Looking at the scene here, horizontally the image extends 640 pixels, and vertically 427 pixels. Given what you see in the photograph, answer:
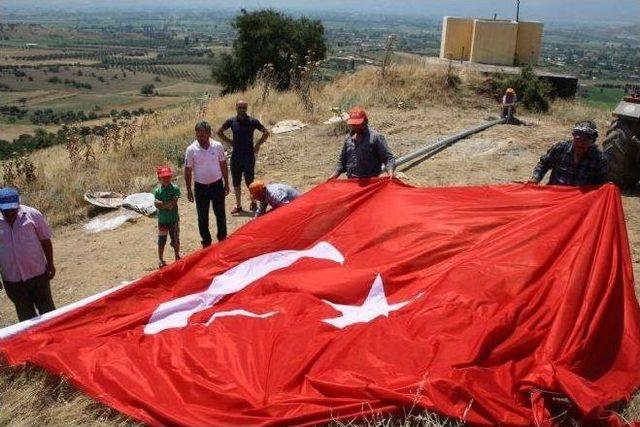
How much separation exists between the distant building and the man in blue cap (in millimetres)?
15897

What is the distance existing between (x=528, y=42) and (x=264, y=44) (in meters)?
12.0

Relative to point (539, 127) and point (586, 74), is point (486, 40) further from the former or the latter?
point (586, 74)

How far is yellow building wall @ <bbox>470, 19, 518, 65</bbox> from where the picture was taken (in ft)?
57.8

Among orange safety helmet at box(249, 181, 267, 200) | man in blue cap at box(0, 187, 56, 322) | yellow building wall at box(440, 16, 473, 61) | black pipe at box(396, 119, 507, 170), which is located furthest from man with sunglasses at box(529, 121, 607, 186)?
yellow building wall at box(440, 16, 473, 61)

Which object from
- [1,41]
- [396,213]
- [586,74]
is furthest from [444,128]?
[1,41]

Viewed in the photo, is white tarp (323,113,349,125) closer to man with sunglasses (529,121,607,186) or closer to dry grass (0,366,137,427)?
man with sunglasses (529,121,607,186)

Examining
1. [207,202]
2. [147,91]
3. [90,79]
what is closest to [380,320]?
[207,202]

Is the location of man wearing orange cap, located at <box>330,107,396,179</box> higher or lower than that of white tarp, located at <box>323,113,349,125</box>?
higher

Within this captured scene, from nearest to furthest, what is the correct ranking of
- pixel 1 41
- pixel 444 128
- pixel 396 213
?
pixel 396 213
pixel 444 128
pixel 1 41

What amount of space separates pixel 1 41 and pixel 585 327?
146915mm

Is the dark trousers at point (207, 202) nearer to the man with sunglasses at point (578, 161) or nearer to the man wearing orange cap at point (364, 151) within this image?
the man wearing orange cap at point (364, 151)

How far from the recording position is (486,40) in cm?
1786

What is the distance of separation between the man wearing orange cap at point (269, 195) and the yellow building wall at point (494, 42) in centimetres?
1399

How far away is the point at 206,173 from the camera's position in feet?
22.3
